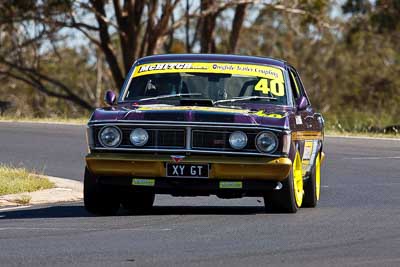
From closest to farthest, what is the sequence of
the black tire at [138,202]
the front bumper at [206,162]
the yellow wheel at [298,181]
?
the front bumper at [206,162] < the yellow wheel at [298,181] < the black tire at [138,202]

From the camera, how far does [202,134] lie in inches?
434

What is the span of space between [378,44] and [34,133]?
41.8 metres

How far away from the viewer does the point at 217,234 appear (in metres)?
9.73

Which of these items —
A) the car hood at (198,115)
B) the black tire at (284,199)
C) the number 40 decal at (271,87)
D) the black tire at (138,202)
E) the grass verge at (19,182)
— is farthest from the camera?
the grass verge at (19,182)

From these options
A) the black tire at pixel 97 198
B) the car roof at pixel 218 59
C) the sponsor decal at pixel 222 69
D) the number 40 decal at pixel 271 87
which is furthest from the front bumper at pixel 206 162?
the car roof at pixel 218 59

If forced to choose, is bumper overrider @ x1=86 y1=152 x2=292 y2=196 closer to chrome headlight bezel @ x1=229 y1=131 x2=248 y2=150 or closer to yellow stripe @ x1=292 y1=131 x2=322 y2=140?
chrome headlight bezel @ x1=229 y1=131 x2=248 y2=150

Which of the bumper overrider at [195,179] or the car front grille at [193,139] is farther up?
the car front grille at [193,139]

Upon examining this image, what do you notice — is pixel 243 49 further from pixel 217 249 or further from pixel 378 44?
pixel 217 249

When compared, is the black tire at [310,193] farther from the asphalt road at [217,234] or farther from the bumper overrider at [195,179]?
the bumper overrider at [195,179]

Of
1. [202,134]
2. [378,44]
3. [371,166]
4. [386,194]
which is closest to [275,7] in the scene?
[378,44]

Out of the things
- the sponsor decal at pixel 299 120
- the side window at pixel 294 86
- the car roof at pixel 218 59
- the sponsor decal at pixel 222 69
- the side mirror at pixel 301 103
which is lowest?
the sponsor decal at pixel 299 120

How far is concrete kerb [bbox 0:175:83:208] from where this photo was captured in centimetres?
1327

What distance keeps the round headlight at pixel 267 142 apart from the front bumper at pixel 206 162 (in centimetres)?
9

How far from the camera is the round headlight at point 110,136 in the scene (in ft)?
36.6
